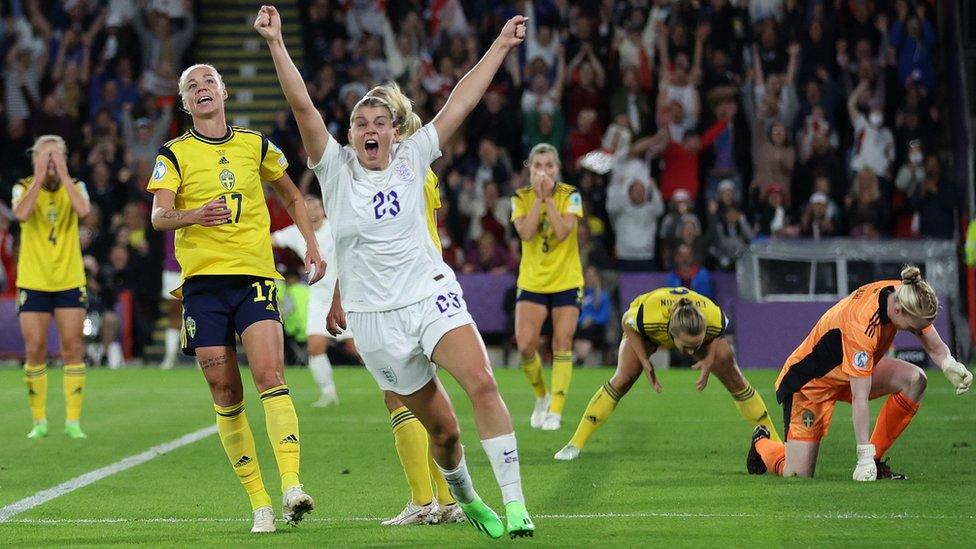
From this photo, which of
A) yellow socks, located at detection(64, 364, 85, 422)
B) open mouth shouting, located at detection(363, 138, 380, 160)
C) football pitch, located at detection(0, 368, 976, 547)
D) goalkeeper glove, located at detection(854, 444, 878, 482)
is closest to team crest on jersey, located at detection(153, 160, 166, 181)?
open mouth shouting, located at detection(363, 138, 380, 160)

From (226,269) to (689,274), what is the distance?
43.6ft

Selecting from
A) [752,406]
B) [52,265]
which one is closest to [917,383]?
[752,406]

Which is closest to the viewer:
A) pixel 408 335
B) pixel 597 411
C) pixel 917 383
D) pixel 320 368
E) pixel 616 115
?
pixel 408 335

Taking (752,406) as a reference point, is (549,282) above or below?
above

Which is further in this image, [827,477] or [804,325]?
[804,325]

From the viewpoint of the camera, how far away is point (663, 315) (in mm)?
9961

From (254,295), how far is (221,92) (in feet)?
3.49

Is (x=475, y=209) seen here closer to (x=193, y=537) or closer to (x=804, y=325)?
(x=804, y=325)

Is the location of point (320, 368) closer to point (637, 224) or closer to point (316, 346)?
point (316, 346)

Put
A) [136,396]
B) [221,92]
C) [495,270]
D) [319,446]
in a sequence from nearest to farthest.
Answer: [221,92] < [319,446] < [136,396] < [495,270]

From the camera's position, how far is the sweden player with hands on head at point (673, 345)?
376 inches

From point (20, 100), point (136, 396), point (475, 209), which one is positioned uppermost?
point (20, 100)

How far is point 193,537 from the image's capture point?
7238 millimetres

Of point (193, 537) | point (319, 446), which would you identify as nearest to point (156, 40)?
point (319, 446)
